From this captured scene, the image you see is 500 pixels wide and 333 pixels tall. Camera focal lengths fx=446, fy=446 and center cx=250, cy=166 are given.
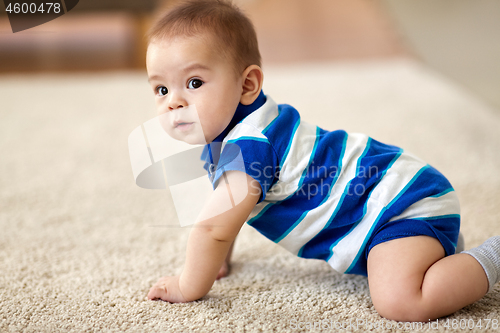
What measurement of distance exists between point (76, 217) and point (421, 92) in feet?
4.28

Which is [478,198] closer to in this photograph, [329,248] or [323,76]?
[329,248]

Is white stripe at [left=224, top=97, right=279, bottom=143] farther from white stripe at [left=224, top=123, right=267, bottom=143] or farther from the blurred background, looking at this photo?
the blurred background

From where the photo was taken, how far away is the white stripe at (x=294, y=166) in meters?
0.57

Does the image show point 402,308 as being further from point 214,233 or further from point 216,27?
point 216,27

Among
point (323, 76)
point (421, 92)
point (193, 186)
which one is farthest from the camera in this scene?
point (323, 76)

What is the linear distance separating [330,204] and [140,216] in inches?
17.9

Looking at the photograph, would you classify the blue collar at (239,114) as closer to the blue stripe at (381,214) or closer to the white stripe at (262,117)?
the white stripe at (262,117)

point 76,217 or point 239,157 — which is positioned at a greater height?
point 239,157

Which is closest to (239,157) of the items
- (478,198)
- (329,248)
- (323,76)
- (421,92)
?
(329,248)

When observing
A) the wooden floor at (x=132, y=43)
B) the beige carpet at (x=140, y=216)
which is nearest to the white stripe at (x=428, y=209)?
the beige carpet at (x=140, y=216)

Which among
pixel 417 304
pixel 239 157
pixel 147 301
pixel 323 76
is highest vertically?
pixel 239 157

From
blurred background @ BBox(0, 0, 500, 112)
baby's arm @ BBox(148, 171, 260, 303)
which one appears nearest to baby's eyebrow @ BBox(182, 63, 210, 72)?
baby's arm @ BBox(148, 171, 260, 303)

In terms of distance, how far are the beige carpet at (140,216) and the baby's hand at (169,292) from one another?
14 millimetres

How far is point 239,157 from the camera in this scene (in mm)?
546
